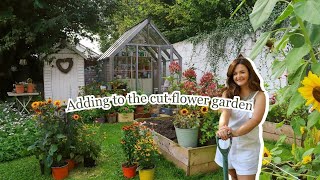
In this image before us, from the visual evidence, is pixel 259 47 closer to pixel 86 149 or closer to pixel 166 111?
pixel 86 149

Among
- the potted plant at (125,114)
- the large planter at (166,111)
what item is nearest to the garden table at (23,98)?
the potted plant at (125,114)

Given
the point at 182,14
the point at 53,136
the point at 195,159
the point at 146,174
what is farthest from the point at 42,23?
the point at 182,14

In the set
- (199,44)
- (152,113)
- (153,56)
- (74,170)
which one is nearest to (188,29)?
(199,44)

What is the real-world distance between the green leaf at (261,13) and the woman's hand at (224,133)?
0.64 feet

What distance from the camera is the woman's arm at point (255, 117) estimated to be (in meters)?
0.54

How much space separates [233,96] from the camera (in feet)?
1.86

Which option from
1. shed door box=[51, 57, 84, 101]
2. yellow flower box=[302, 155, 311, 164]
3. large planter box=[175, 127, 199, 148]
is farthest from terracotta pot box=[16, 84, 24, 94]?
yellow flower box=[302, 155, 311, 164]

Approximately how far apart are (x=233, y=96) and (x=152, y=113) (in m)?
5.57

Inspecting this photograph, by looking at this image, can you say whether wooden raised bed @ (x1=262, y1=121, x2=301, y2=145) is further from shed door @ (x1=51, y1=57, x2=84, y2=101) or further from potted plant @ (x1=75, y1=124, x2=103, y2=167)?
shed door @ (x1=51, y1=57, x2=84, y2=101)

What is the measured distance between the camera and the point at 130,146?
9.86 ft

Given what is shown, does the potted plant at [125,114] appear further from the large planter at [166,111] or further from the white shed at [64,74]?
the white shed at [64,74]

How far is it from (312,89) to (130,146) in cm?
259

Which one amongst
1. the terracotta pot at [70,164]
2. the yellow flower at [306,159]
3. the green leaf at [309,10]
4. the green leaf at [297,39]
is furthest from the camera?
the terracotta pot at [70,164]

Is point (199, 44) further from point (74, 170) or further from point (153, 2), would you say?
point (74, 170)
